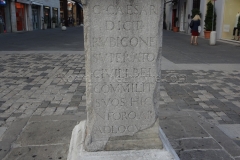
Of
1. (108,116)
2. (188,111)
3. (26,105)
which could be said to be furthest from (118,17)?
(26,105)

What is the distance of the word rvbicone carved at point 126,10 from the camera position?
7.44ft

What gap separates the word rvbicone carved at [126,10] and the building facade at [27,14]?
24.7 metres

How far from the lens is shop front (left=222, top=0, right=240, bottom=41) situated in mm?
17391

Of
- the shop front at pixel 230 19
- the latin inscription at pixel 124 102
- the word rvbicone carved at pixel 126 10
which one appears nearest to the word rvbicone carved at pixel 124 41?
the word rvbicone carved at pixel 126 10

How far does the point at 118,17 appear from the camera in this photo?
2.29 m

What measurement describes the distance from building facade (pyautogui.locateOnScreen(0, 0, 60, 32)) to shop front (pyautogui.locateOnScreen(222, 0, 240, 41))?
1880cm

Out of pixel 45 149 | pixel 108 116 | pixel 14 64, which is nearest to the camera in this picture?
pixel 108 116

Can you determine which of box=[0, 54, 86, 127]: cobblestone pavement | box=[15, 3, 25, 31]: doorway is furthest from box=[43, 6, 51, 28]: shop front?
box=[0, 54, 86, 127]: cobblestone pavement

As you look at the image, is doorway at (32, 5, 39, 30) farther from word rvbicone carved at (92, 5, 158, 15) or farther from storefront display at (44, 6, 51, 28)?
word rvbicone carved at (92, 5, 158, 15)

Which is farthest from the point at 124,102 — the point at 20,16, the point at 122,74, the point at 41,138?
the point at 20,16

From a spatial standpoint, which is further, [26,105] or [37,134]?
[26,105]

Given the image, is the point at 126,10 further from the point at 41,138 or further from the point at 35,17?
the point at 35,17

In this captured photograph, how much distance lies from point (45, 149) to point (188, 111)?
2.50m

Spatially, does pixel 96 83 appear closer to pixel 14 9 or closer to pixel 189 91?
pixel 189 91
